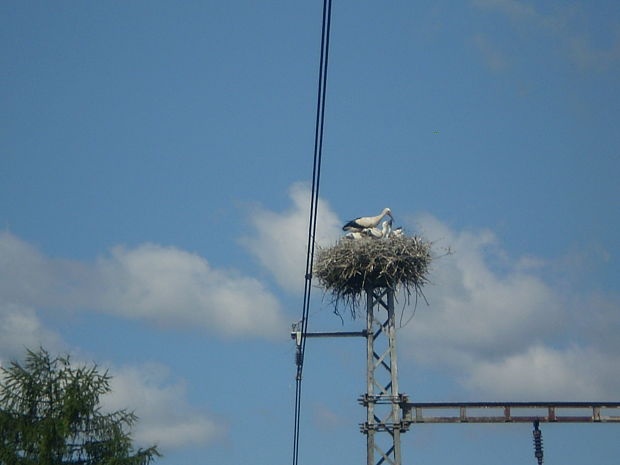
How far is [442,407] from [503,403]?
109cm

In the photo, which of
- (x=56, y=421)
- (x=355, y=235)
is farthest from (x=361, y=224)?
(x=56, y=421)

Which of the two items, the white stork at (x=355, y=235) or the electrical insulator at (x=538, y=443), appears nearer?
the electrical insulator at (x=538, y=443)

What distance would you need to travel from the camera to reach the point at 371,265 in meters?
20.6

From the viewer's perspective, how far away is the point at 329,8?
1097 cm

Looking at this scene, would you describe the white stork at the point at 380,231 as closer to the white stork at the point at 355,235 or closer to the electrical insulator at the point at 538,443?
the white stork at the point at 355,235

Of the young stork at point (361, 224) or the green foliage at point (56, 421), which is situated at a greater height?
the young stork at point (361, 224)

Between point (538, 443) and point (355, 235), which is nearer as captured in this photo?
point (538, 443)

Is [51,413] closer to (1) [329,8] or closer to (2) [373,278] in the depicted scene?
(2) [373,278]

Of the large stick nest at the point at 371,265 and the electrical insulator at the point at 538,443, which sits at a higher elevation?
the large stick nest at the point at 371,265

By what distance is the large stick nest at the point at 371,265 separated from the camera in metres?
20.8

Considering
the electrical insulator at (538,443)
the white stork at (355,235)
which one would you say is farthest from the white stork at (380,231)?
the electrical insulator at (538,443)

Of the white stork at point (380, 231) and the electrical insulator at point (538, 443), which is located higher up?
the white stork at point (380, 231)

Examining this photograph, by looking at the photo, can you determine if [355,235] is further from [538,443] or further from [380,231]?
[538,443]

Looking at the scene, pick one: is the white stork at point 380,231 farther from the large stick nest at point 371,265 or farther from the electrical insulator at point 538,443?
the electrical insulator at point 538,443
